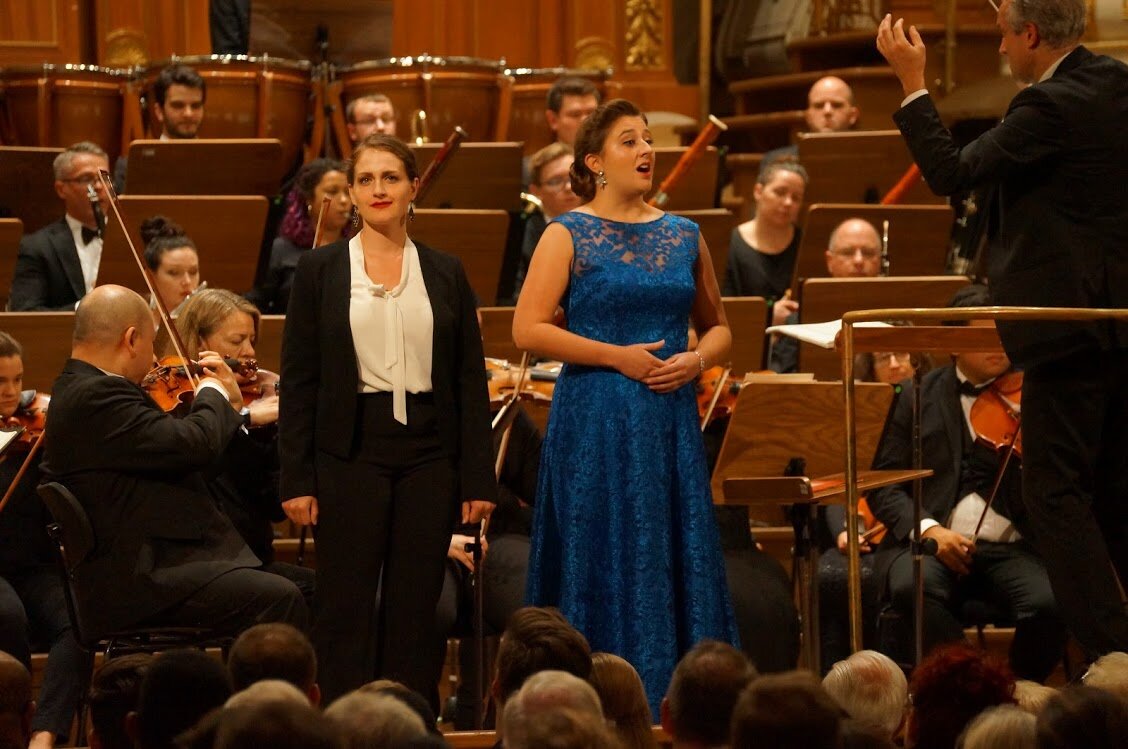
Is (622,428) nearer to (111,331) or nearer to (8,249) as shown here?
(111,331)

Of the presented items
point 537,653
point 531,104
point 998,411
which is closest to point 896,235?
point 998,411

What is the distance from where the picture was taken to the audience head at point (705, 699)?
2.20 meters

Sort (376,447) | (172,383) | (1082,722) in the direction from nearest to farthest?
(1082,722)
(376,447)
(172,383)

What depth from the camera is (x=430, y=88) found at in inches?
276

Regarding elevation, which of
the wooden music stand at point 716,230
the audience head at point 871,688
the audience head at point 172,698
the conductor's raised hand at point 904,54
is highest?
the conductor's raised hand at point 904,54

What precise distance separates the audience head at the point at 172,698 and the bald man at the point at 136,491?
126 cm

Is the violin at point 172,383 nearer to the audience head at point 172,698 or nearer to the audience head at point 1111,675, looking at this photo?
the audience head at point 172,698

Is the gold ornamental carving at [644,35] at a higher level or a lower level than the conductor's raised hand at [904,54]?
higher

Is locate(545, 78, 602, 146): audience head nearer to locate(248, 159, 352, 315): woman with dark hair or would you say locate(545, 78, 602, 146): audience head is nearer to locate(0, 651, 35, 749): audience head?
locate(248, 159, 352, 315): woman with dark hair

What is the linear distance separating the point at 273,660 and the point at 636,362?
1169mm

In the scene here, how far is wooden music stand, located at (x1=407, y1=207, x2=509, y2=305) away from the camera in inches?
207

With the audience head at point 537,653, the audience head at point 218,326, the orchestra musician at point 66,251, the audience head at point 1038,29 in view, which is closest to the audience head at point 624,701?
the audience head at point 537,653

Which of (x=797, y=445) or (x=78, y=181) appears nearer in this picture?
(x=797, y=445)

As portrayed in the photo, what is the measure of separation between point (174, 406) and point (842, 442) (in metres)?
1.52
